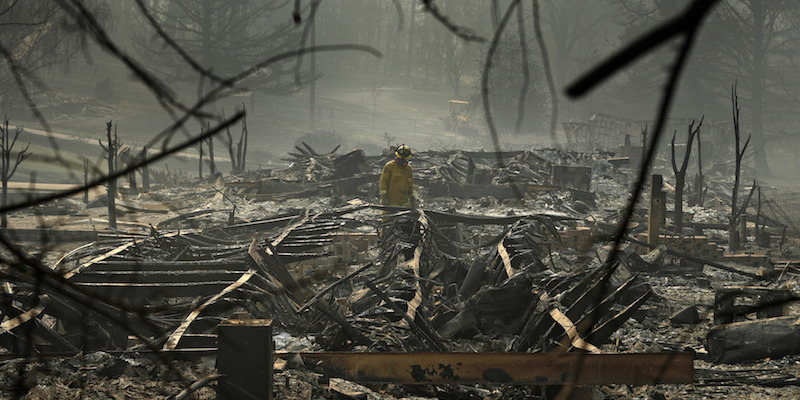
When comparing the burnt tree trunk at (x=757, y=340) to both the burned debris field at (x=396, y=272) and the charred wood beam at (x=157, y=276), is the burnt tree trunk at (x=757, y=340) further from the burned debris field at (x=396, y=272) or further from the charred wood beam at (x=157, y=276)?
the charred wood beam at (x=157, y=276)

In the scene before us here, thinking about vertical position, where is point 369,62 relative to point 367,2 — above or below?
below

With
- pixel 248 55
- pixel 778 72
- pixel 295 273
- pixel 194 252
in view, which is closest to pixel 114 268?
pixel 194 252

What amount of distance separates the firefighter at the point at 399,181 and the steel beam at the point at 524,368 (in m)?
6.62

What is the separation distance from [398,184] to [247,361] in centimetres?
737

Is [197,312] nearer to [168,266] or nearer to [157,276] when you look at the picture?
[157,276]

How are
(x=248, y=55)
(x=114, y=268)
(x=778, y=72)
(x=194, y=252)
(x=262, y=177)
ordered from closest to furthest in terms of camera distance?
(x=114, y=268), (x=194, y=252), (x=262, y=177), (x=248, y=55), (x=778, y=72)

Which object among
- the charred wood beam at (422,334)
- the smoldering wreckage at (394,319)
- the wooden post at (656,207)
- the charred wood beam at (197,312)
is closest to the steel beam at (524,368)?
the smoldering wreckage at (394,319)

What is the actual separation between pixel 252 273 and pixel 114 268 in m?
1.36

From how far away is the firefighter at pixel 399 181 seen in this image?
973 cm

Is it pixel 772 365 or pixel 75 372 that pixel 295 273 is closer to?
pixel 75 372

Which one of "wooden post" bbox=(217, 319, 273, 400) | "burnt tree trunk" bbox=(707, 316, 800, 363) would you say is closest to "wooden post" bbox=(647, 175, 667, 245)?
"burnt tree trunk" bbox=(707, 316, 800, 363)

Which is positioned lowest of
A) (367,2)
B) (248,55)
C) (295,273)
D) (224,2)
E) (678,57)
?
(295,273)

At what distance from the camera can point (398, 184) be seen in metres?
9.95

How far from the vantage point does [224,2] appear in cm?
3422
